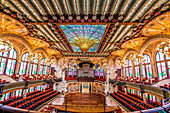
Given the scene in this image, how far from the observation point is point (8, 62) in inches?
568

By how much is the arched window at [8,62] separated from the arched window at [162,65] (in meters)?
24.6

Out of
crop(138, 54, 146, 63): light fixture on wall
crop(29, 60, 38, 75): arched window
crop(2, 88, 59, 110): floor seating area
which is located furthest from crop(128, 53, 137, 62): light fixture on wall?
crop(29, 60, 38, 75): arched window

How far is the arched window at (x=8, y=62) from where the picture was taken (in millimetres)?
13633

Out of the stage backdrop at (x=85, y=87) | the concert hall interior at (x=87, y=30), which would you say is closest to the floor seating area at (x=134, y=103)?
the concert hall interior at (x=87, y=30)

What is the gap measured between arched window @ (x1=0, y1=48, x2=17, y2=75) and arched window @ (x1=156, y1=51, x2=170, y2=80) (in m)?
24.6

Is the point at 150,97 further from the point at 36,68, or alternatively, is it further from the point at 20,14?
the point at 36,68

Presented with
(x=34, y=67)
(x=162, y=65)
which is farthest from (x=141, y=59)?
(x=34, y=67)

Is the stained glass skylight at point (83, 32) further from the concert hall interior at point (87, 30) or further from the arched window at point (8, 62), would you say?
the arched window at point (8, 62)

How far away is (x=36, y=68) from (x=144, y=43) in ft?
72.2

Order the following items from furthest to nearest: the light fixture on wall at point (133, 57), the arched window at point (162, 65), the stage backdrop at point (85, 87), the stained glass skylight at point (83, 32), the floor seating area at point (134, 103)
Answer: the stage backdrop at point (85, 87)
the arched window at point (162, 65)
the light fixture on wall at point (133, 57)
the floor seating area at point (134, 103)
the stained glass skylight at point (83, 32)

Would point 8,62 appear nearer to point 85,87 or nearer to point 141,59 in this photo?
point 85,87

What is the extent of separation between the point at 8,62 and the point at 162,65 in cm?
2517

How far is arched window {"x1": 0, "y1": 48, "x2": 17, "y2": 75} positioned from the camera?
13.6 m

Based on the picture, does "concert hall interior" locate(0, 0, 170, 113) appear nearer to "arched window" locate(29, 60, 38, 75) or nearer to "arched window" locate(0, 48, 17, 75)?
"arched window" locate(0, 48, 17, 75)
